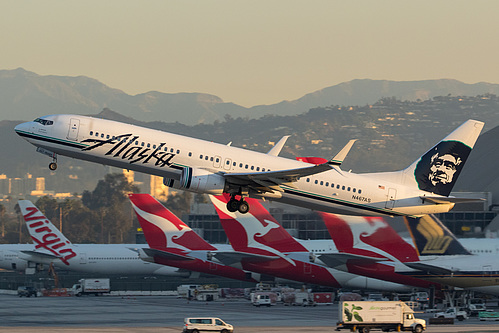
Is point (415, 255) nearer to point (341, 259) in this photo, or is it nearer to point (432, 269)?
point (432, 269)

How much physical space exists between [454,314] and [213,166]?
3514 centimetres

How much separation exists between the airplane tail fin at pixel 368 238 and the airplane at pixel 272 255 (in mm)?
7404

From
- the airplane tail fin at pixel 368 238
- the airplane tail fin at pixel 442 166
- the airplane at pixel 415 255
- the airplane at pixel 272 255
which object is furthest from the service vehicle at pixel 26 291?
the airplane tail fin at pixel 442 166

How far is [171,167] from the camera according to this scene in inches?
2413

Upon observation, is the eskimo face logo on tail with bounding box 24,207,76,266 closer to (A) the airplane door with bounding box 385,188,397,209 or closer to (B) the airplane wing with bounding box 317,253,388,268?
(B) the airplane wing with bounding box 317,253,388,268

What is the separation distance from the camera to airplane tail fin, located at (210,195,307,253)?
10081 cm

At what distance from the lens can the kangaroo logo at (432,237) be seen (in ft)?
289

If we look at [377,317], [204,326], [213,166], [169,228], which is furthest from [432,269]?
[169,228]

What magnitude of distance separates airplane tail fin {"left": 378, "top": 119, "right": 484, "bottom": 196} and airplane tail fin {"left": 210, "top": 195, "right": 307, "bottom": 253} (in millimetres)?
30765

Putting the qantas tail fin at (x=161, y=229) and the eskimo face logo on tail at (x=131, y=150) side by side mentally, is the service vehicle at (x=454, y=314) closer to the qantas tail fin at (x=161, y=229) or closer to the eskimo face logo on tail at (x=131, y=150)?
the qantas tail fin at (x=161, y=229)

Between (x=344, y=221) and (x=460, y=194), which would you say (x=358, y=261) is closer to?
(x=344, y=221)

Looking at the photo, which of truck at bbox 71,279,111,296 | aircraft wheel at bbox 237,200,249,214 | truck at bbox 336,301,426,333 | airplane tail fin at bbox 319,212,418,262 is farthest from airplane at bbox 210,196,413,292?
aircraft wheel at bbox 237,200,249,214

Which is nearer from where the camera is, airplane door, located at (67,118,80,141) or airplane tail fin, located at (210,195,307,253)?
airplane door, located at (67,118,80,141)

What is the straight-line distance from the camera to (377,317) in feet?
230
